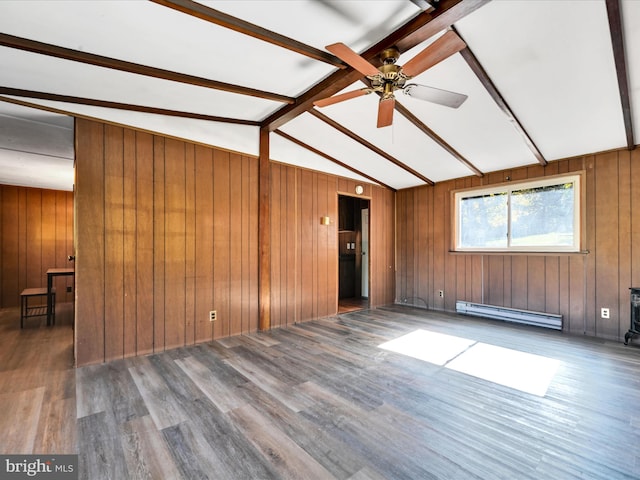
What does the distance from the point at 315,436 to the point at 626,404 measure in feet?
7.88

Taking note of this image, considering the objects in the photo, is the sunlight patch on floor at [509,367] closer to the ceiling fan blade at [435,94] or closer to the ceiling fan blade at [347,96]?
the ceiling fan blade at [435,94]

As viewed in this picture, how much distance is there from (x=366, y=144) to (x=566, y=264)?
340cm

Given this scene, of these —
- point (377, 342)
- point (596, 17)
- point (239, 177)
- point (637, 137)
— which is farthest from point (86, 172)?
point (637, 137)

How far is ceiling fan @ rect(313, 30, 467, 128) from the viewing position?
1864 millimetres

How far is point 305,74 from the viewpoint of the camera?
2.68 meters

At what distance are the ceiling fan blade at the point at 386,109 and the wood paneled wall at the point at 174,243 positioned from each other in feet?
7.14

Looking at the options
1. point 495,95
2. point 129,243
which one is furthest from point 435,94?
point 129,243

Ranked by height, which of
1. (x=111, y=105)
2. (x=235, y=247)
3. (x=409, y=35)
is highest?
(x=409, y=35)

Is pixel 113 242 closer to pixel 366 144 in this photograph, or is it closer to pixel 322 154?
pixel 322 154

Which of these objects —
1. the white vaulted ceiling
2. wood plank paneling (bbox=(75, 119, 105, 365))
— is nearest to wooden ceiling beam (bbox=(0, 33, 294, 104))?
the white vaulted ceiling

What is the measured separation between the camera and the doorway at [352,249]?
689 centimetres

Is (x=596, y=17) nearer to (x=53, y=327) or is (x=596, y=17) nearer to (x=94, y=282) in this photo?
(x=94, y=282)

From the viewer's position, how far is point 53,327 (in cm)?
433

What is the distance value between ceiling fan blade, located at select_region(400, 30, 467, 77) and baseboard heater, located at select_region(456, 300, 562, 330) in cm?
419
